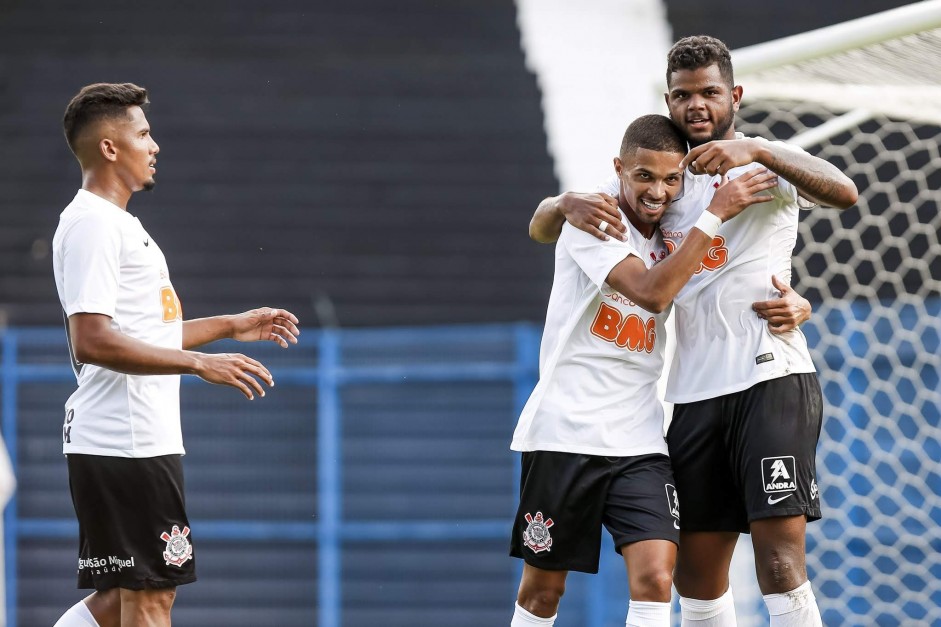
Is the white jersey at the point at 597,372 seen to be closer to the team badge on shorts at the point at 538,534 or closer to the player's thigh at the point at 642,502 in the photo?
the player's thigh at the point at 642,502

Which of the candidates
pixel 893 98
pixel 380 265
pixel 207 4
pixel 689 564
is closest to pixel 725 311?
pixel 689 564

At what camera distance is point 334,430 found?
7.93 m

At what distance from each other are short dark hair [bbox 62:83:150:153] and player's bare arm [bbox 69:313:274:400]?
63cm

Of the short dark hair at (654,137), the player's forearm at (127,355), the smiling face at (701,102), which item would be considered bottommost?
the player's forearm at (127,355)

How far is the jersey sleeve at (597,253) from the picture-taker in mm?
3248

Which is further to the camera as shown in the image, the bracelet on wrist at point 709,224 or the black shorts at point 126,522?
the black shorts at point 126,522

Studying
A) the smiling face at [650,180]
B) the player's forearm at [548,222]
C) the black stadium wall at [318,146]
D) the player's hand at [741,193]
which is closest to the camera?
the player's hand at [741,193]

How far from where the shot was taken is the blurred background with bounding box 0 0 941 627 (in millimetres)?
7746

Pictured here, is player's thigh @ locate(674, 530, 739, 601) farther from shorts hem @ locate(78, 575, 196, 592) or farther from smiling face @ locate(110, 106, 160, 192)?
smiling face @ locate(110, 106, 160, 192)

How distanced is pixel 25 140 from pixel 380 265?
2893mm

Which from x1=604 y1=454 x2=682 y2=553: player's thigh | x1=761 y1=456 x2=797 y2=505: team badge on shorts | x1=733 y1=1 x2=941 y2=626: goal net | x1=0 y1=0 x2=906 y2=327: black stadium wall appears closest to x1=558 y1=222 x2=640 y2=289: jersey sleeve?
x1=604 y1=454 x2=682 y2=553: player's thigh

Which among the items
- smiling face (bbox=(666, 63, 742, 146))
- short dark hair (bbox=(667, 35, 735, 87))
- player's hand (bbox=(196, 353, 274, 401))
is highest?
short dark hair (bbox=(667, 35, 735, 87))

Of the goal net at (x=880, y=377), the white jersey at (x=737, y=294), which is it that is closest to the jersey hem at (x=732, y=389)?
the white jersey at (x=737, y=294)

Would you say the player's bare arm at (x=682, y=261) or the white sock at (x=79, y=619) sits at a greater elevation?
the player's bare arm at (x=682, y=261)
